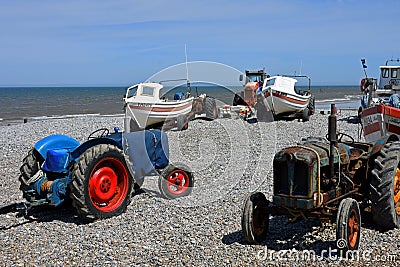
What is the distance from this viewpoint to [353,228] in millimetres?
5375

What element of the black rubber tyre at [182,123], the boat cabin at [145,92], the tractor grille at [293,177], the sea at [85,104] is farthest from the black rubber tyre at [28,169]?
the black rubber tyre at [182,123]

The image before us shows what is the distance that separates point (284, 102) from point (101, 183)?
14.8 m

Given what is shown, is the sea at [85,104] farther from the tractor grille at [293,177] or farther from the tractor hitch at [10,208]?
the tractor hitch at [10,208]

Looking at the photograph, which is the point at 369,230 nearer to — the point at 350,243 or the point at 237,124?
the point at 350,243

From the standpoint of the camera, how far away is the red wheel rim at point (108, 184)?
686 cm

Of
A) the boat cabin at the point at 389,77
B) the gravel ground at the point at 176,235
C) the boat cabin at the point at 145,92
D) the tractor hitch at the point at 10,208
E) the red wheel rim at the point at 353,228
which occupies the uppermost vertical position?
the boat cabin at the point at 389,77

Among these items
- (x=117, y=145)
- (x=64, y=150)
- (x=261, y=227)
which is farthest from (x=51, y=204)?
(x=261, y=227)

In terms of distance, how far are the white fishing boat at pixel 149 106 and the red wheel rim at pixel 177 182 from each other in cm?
946

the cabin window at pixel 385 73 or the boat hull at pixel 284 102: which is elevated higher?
the cabin window at pixel 385 73

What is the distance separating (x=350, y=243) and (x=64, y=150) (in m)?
4.27

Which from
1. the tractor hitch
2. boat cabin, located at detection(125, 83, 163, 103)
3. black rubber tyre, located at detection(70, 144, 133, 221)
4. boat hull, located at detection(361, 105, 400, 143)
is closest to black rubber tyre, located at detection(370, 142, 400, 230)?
black rubber tyre, located at detection(70, 144, 133, 221)

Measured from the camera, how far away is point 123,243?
19.5ft

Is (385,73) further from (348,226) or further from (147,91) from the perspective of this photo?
(348,226)

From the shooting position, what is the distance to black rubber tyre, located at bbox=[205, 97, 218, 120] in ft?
71.5
